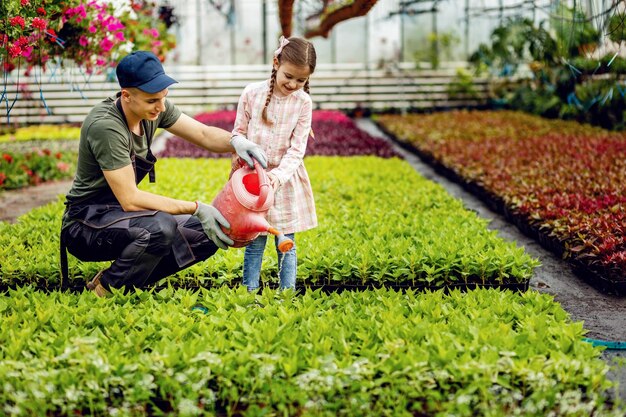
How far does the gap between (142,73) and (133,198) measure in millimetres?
603

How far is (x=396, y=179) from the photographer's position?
834 cm

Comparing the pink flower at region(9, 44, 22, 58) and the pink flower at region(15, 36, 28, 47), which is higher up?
the pink flower at region(15, 36, 28, 47)

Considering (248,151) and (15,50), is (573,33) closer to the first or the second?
(248,151)

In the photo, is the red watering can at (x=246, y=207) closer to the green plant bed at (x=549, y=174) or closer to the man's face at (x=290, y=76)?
the man's face at (x=290, y=76)

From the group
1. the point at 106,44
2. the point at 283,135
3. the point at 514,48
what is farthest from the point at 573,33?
the point at 514,48

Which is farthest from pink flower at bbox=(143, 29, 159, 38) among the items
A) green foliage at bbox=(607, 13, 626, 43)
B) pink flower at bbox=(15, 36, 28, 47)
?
green foliage at bbox=(607, 13, 626, 43)

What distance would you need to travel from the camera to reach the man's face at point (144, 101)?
371cm

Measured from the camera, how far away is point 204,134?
4.24 meters

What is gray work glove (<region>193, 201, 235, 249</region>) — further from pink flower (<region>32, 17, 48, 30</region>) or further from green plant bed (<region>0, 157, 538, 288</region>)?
pink flower (<region>32, 17, 48, 30</region>)

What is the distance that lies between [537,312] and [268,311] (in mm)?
1309

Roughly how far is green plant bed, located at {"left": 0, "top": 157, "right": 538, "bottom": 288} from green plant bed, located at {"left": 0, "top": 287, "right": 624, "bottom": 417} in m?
1.12

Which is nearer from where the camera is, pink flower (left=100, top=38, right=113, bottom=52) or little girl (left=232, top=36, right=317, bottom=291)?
little girl (left=232, top=36, right=317, bottom=291)

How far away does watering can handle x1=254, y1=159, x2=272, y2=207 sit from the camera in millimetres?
3674

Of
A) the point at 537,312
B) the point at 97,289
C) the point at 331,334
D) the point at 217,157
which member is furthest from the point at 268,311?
the point at 217,157
